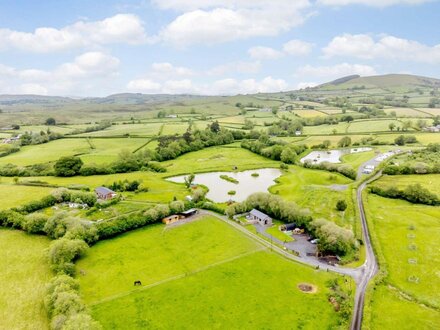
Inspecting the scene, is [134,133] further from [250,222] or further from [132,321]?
[132,321]

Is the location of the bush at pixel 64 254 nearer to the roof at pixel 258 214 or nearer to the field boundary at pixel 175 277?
the field boundary at pixel 175 277

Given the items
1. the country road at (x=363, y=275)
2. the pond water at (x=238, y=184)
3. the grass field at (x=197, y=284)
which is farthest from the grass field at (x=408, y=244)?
the pond water at (x=238, y=184)

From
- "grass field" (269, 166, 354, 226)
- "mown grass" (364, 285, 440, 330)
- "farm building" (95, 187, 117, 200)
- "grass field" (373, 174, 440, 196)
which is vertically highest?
"farm building" (95, 187, 117, 200)

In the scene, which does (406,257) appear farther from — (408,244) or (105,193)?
(105,193)

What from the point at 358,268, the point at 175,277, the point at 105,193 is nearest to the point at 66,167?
the point at 105,193

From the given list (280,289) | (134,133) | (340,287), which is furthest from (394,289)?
(134,133)

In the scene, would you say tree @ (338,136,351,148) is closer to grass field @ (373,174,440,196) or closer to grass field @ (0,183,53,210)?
grass field @ (373,174,440,196)

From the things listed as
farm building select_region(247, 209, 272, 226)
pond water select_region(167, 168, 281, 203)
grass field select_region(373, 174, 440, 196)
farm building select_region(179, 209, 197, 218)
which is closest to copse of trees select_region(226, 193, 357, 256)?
farm building select_region(247, 209, 272, 226)
